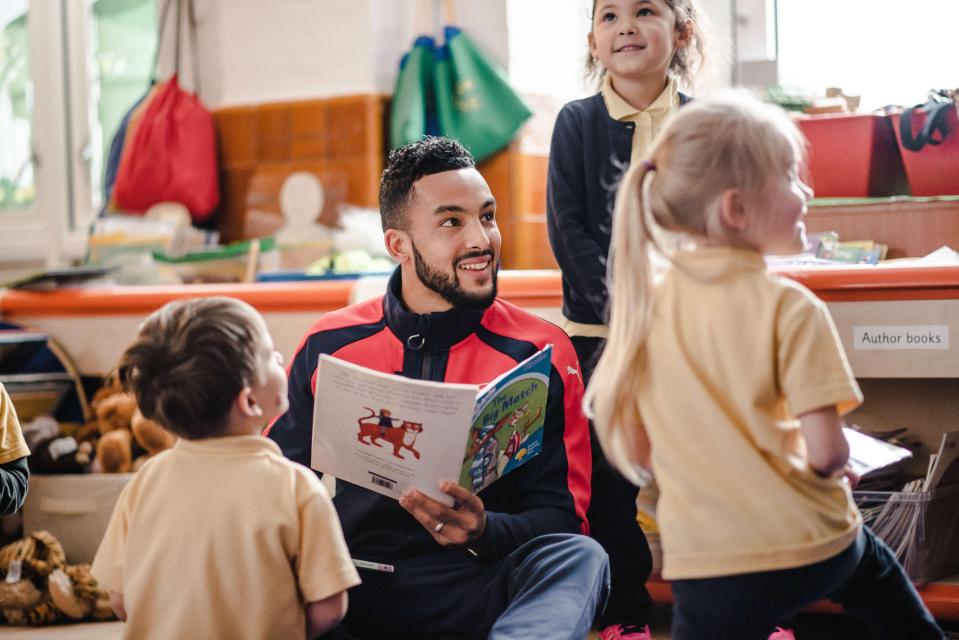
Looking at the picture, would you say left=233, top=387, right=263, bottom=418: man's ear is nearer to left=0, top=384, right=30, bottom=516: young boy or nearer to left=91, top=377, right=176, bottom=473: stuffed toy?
left=0, top=384, right=30, bottom=516: young boy

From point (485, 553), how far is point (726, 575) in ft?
1.61

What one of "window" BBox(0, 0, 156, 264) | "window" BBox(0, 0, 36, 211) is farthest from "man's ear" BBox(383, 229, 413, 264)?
"window" BBox(0, 0, 36, 211)

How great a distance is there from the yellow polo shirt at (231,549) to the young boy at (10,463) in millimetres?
534

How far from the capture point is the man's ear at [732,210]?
1179 mm

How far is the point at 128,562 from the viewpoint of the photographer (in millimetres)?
1269

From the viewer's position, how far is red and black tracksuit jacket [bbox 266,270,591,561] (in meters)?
1.65

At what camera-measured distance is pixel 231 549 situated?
4.03ft

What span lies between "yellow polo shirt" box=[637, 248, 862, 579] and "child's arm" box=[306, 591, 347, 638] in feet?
1.24

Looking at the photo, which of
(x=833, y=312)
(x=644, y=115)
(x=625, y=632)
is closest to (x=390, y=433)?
(x=625, y=632)

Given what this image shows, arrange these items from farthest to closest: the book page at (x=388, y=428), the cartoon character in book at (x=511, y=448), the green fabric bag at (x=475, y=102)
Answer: the green fabric bag at (x=475, y=102) < the cartoon character in book at (x=511, y=448) < the book page at (x=388, y=428)

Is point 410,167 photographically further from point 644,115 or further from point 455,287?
point 644,115

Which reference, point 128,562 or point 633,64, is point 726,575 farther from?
point 633,64

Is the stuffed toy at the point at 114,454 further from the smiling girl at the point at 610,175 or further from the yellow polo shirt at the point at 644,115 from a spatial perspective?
the yellow polo shirt at the point at 644,115

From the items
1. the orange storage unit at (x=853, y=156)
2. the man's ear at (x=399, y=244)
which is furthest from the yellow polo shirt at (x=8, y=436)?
the orange storage unit at (x=853, y=156)
